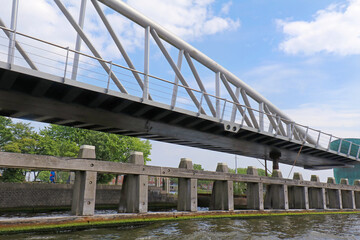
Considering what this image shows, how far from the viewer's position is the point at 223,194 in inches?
756

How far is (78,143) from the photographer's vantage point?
148 ft

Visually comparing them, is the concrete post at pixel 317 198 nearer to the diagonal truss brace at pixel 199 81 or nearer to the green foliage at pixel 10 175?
the diagonal truss brace at pixel 199 81

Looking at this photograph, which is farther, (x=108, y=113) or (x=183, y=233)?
(x=108, y=113)

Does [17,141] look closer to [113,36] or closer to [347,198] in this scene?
[113,36]

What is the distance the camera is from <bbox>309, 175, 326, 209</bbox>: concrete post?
91.4 ft

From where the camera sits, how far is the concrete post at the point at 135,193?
14508mm

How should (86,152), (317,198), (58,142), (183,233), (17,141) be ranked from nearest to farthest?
(183,233) < (86,152) < (317,198) < (17,141) < (58,142)

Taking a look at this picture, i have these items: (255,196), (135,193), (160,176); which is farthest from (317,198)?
(135,193)

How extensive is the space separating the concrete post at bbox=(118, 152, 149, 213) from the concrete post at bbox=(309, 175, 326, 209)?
19.6 m

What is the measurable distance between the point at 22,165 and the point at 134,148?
36.2 m

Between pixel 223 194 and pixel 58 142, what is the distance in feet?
104

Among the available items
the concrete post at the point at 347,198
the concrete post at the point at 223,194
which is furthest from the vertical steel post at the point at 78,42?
the concrete post at the point at 347,198

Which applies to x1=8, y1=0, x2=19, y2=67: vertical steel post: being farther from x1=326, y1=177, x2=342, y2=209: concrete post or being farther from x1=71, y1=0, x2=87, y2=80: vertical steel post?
x1=326, y1=177, x2=342, y2=209: concrete post

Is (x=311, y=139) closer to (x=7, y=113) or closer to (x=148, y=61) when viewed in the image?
(x=148, y=61)
